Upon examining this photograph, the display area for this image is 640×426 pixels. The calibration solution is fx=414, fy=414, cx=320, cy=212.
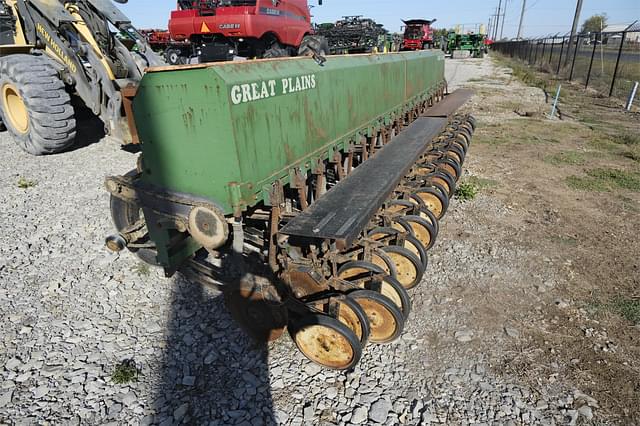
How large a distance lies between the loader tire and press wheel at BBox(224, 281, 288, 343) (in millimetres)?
5142

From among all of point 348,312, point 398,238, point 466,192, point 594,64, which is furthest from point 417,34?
point 348,312

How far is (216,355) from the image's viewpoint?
288 cm

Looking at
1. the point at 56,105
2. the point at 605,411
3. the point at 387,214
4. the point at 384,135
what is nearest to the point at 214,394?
the point at 387,214

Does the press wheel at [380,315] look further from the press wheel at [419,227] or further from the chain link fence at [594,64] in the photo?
the chain link fence at [594,64]

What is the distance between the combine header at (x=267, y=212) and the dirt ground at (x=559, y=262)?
0.85 metres

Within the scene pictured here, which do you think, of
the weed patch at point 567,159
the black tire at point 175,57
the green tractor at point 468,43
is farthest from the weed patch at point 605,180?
the green tractor at point 468,43

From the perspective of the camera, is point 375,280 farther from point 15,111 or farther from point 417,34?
point 417,34

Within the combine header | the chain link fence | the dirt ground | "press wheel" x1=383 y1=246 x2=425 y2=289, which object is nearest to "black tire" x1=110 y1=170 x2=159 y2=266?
the combine header

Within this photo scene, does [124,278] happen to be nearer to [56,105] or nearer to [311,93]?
[311,93]

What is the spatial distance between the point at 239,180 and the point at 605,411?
259cm

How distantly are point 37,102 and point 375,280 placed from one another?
5.82 m

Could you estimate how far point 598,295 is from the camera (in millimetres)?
3537

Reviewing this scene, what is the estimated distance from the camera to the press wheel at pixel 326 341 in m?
2.50

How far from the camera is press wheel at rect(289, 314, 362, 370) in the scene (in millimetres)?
2500
